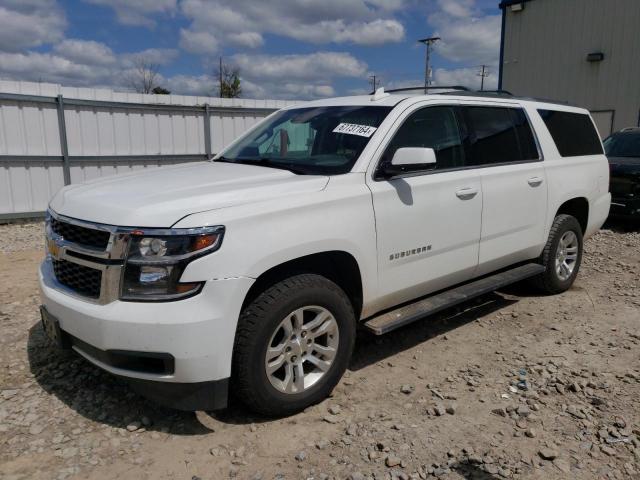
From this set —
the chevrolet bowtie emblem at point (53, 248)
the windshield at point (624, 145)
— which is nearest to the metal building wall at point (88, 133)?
the chevrolet bowtie emblem at point (53, 248)

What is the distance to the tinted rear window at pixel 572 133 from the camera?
4.98 m

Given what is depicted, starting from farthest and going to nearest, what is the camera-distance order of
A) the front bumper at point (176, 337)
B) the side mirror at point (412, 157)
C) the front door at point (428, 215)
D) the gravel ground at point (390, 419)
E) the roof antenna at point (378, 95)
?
the roof antenna at point (378, 95) → the front door at point (428, 215) → the side mirror at point (412, 157) → the gravel ground at point (390, 419) → the front bumper at point (176, 337)

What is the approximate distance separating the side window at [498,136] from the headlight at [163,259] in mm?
2388

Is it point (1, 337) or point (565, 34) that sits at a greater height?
point (565, 34)

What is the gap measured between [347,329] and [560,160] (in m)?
2.98

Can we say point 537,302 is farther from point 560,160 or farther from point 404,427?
point 404,427

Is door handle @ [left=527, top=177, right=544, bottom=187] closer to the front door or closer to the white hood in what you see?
the front door

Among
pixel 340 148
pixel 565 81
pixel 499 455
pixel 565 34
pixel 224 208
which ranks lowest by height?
pixel 499 455

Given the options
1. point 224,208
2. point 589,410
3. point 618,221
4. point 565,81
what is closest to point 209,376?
point 224,208

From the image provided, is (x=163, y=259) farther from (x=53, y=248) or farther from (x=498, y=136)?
(x=498, y=136)

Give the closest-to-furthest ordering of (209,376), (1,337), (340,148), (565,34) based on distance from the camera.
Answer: (209,376) < (340,148) < (1,337) < (565,34)

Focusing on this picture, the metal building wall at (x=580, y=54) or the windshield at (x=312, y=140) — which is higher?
the metal building wall at (x=580, y=54)

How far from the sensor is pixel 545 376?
3.62 metres

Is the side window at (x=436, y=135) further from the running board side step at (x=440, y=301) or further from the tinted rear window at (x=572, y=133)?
the tinted rear window at (x=572, y=133)
